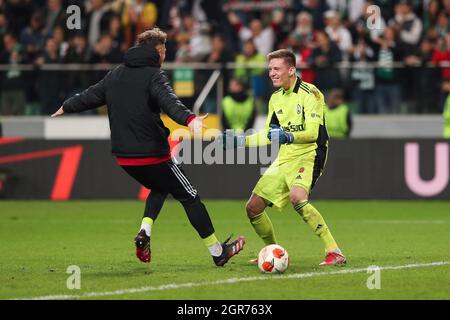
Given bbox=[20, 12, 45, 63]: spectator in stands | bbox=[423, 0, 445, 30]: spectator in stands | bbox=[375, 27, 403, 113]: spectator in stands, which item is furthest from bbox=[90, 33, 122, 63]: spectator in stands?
bbox=[423, 0, 445, 30]: spectator in stands

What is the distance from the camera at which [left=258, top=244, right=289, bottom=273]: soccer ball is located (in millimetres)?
10039

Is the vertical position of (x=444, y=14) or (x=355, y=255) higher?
(x=444, y=14)

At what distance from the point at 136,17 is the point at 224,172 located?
5.16 metres

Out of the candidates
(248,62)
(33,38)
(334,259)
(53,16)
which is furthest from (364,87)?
(334,259)

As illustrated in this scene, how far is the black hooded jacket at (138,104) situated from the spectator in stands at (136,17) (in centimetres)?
1206

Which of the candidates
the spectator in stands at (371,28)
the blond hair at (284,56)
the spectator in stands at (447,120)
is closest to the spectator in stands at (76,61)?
the spectator in stands at (371,28)

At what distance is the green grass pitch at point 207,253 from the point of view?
8953mm

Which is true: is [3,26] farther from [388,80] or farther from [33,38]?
[388,80]

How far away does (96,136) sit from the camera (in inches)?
861

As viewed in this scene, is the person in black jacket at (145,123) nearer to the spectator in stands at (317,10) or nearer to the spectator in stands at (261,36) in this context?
the spectator in stands at (261,36)

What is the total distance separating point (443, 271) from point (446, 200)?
897 centimetres
